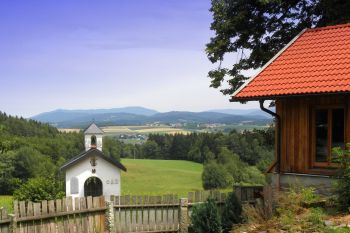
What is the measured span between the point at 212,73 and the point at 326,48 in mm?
8762

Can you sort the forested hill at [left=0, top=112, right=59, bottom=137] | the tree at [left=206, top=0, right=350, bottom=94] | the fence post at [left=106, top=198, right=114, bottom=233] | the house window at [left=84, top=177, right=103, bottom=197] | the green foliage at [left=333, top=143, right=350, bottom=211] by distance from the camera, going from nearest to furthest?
the green foliage at [left=333, top=143, right=350, bottom=211] < the fence post at [left=106, top=198, right=114, bottom=233] < the tree at [left=206, top=0, right=350, bottom=94] < the house window at [left=84, top=177, right=103, bottom=197] < the forested hill at [left=0, top=112, right=59, bottom=137]

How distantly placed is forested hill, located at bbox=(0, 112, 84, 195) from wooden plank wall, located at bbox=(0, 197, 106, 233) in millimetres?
53042

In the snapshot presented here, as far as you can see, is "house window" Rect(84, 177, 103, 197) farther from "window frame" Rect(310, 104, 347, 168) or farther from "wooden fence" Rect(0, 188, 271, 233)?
"window frame" Rect(310, 104, 347, 168)

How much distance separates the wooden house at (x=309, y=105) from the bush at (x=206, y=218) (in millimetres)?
1944

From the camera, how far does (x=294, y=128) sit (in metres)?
11.8

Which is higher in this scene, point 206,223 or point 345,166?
point 345,166

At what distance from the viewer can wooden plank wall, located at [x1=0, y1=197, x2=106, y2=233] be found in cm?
1208

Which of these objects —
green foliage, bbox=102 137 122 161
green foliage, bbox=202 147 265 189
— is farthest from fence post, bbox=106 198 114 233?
green foliage, bbox=102 137 122 161

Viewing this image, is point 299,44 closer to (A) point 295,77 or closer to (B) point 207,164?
(A) point 295,77

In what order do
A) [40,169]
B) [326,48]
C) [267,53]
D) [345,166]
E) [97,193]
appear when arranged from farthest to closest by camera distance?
[40,169] < [97,193] < [267,53] < [326,48] < [345,166]

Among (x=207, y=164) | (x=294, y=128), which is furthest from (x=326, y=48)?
(x=207, y=164)

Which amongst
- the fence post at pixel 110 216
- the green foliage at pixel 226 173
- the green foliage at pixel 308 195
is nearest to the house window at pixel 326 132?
the green foliage at pixel 308 195

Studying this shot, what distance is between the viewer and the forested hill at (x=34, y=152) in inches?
3049

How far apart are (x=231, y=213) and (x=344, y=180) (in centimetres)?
396
